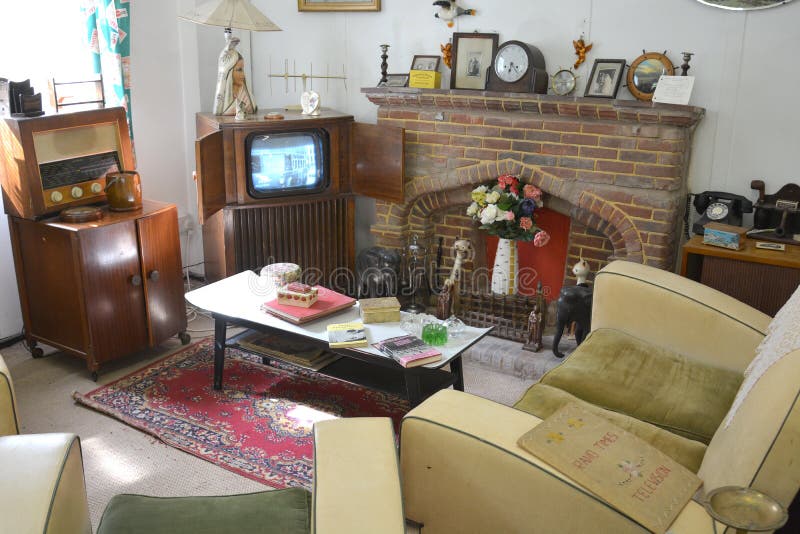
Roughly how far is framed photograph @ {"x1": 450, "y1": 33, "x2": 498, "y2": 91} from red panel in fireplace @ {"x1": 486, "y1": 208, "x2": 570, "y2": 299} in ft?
2.29

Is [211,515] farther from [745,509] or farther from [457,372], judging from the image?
[457,372]

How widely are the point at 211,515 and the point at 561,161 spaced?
7.62 ft

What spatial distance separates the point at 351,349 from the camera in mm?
2504

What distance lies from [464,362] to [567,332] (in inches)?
21.9

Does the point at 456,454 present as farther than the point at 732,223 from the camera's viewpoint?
No

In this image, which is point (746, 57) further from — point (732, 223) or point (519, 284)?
point (519, 284)

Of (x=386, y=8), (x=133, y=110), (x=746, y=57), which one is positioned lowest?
(x=133, y=110)

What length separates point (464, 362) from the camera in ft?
11.1

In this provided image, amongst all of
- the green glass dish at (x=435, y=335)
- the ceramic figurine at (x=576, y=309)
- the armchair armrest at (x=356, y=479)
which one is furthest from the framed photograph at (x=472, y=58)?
the armchair armrest at (x=356, y=479)

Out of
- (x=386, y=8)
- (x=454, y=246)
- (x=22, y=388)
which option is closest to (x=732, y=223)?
(x=454, y=246)

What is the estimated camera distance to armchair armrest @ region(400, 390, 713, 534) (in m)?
1.40

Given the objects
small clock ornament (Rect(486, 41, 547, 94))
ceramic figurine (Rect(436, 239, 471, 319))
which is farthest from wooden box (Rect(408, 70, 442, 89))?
ceramic figurine (Rect(436, 239, 471, 319))

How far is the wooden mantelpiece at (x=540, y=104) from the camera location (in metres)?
2.99

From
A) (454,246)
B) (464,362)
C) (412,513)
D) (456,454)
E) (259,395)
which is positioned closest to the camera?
(456,454)
